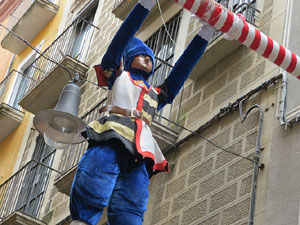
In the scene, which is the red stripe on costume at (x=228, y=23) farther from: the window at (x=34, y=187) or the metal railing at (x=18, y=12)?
the metal railing at (x=18, y=12)

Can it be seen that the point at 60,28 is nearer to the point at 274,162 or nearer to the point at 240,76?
the point at 240,76

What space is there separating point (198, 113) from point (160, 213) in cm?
133

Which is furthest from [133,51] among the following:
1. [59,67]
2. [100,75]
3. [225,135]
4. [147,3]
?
[59,67]

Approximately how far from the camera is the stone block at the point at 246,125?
8680 mm

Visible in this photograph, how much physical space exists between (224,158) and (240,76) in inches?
44.8

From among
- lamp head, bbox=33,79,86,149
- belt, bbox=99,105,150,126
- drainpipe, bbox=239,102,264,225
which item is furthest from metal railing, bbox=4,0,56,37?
belt, bbox=99,105,150,126

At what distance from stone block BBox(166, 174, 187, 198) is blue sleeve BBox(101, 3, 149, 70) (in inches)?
105

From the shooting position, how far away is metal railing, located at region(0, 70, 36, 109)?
57.7 ft

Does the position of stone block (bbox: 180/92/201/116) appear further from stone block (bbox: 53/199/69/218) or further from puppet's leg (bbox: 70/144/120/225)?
puppet's leg (bbox: 70/144/120/225)

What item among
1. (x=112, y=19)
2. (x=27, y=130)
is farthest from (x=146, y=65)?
(x=27, y=130)

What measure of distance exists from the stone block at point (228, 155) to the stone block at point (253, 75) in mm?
838

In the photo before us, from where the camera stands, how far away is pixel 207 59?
9.91 meters

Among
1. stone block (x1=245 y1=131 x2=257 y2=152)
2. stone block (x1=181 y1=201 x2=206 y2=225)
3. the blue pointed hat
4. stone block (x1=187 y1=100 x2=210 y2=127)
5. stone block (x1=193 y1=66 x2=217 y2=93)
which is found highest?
stone block (x1=193 y1=66 x2=217 y2=93)

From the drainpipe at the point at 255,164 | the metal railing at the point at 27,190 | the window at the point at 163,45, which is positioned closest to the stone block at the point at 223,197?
the drainpipe at the point at 255,164
